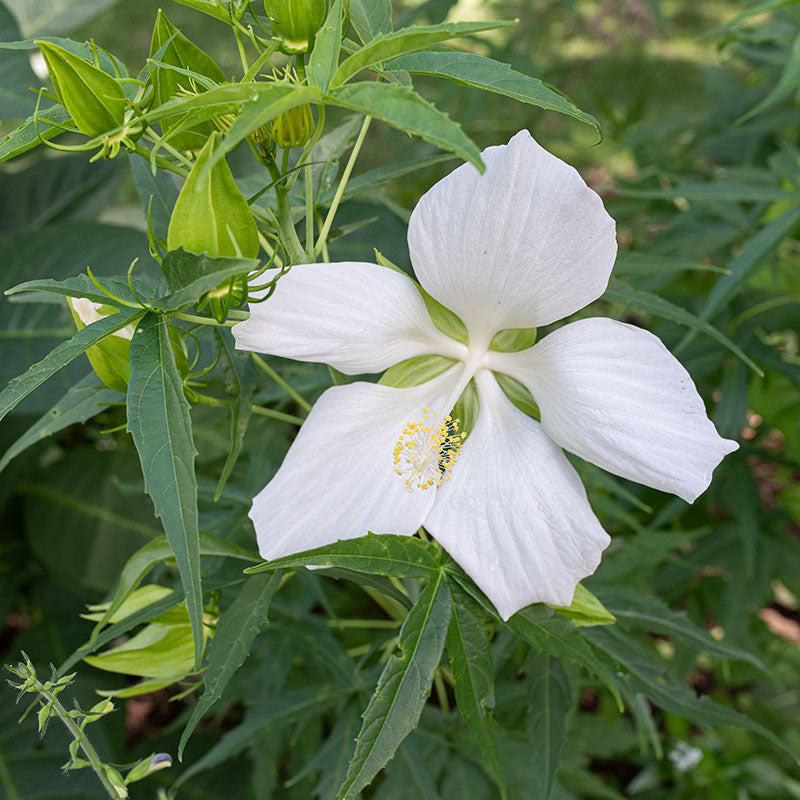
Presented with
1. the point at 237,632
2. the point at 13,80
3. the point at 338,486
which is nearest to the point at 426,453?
the point at 338,486

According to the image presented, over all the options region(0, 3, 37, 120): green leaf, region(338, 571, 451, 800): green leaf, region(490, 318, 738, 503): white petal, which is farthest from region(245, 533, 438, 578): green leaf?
region(0, 3, 37, 120): green leaf

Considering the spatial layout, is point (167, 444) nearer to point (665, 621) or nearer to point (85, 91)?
point (85, 91)

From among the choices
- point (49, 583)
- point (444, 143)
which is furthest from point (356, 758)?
point (49, 583)

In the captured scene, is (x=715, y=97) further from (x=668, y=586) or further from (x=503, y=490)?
(x=503, y=490)

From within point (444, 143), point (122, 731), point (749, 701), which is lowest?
point (749, 701)

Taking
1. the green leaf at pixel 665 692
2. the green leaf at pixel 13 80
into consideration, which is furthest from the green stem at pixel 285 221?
the green leaf at pixel 13 80

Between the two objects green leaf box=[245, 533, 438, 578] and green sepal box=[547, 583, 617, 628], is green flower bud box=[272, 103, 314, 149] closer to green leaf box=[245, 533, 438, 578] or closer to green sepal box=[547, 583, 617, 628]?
green leaf box=[245, 533, 438, 578]
